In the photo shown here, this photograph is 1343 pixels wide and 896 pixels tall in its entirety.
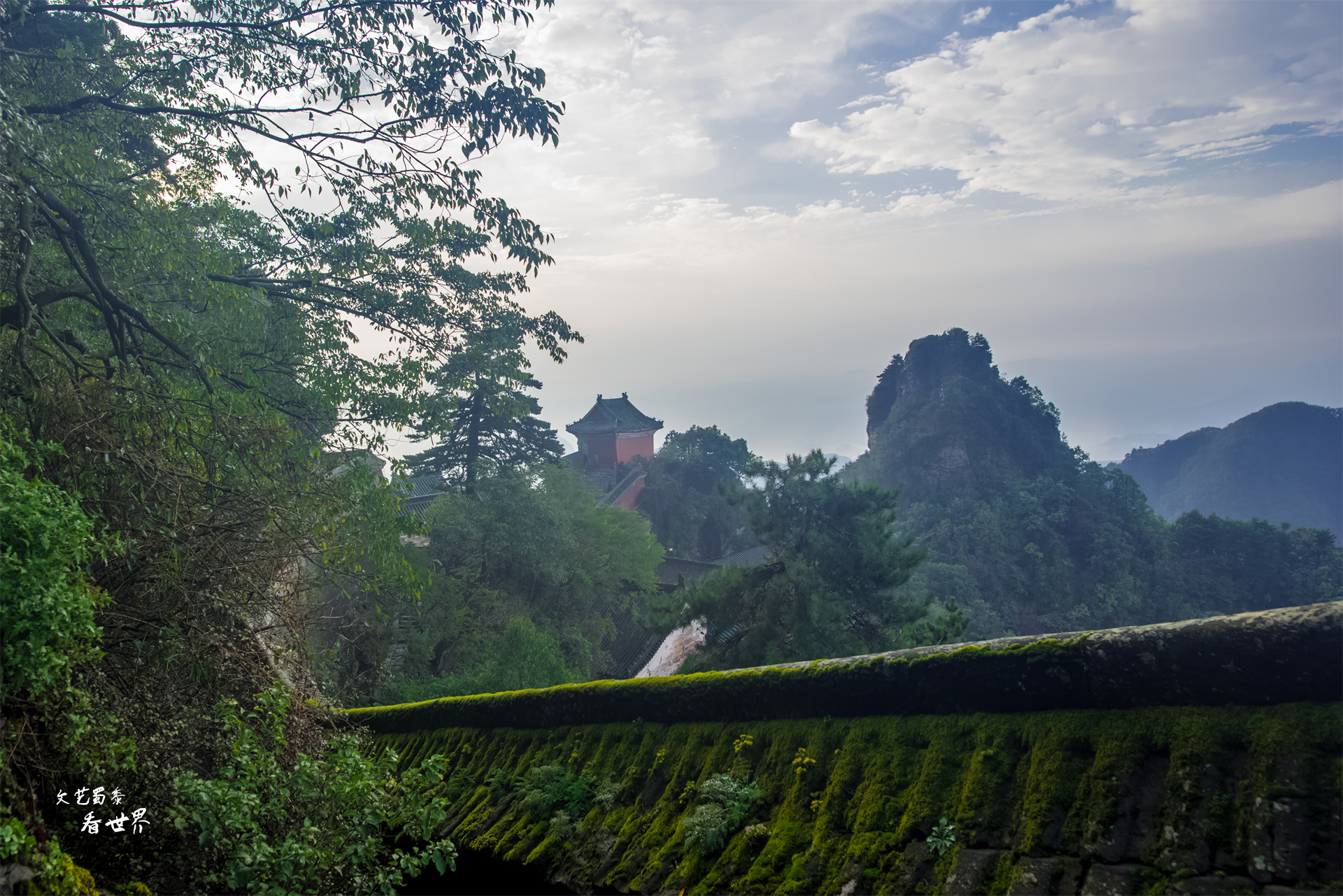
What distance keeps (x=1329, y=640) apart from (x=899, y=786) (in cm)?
165

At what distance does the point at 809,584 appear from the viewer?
49.7 feet

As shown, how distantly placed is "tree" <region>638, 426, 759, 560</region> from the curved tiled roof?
2431 millimetres

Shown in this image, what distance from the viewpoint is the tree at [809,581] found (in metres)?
14.9

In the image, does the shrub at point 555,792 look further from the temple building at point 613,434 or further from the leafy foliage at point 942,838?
the temple building at point 613,434

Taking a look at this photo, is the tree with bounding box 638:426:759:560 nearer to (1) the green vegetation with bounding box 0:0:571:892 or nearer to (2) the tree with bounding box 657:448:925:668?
(2) the tree with bounding box 657:448:925:668

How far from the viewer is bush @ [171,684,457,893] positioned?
279 cm

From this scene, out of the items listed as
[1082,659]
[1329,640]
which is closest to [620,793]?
[1082,659]

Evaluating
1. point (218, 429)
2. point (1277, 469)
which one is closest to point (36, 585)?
point (218, 429)

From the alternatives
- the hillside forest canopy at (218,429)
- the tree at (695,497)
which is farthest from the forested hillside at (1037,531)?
the hillside forest canopy at (218,429)

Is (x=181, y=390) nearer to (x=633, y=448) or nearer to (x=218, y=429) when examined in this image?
(x=218, y=429)

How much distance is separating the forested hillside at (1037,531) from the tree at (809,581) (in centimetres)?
1209

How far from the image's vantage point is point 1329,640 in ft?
7.68

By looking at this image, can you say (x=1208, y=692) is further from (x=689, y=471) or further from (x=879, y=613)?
(x=689, y=471)

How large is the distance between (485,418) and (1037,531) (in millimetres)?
28984
